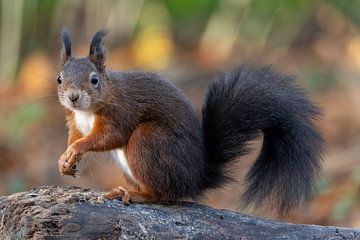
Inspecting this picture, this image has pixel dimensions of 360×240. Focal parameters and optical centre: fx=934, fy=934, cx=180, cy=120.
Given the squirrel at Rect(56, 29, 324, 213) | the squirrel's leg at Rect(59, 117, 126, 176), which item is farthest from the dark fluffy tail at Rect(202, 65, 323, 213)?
the squirrel's leg at Rect(59, 117, 126, 176)

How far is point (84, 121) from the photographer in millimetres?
3684

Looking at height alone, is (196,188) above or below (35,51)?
below

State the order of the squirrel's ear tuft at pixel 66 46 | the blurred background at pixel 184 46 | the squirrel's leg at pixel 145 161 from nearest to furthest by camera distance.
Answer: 1. the squirrel's leg at pixel 145 161
2. the squirrel's ear tuft at pixel 66 46
3. the blurred background at pixel 184 46

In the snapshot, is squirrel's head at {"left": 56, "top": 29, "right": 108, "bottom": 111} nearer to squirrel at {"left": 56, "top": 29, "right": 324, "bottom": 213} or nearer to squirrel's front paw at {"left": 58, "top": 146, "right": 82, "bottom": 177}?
squirrel at {"left": 56, "top": 29, "right": 324, "bottom": 213}

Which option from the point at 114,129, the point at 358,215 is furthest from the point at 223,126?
the point at 358,215

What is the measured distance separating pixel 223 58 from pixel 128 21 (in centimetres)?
102

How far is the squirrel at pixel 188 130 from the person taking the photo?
11.6 feet

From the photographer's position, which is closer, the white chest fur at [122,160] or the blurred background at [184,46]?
the white chest fur at [122,160]

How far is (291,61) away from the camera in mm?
8953

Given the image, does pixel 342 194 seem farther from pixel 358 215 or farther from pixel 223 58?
pixel 223 58

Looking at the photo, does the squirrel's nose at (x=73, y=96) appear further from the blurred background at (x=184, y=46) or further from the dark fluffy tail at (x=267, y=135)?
the blurred background at (x=184, y=46)

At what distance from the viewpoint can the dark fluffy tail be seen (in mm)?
3680

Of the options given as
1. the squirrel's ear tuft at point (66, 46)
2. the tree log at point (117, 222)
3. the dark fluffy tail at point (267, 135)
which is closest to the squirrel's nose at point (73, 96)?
the squirrel's ear tuft at point (66, 46)

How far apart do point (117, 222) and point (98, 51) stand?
78 cm
